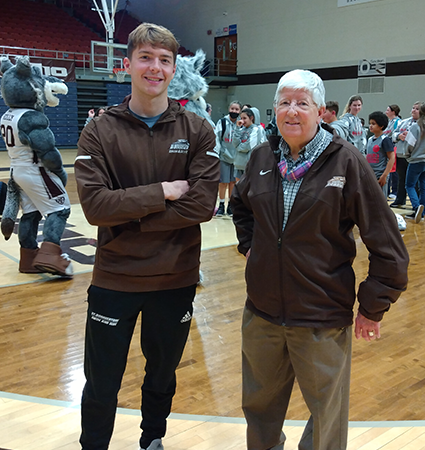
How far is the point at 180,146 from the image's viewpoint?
6.50 feet

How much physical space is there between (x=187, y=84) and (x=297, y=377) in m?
2.70

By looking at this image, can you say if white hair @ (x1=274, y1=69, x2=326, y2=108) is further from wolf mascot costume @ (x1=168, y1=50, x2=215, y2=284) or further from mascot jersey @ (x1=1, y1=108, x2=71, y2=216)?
mascot jersey @ (x1=1, y1=108, x2=71, y2=216)

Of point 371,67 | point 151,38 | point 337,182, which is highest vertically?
point 371,67

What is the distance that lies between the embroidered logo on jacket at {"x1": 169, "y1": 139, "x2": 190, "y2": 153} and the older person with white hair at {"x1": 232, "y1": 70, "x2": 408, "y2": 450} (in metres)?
0.29

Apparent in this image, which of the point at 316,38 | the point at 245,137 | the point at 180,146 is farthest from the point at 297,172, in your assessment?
the point at 316,38

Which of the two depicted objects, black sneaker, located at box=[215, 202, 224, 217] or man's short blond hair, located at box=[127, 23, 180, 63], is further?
black sneaker, located at box=[215, 202, 224, 217]

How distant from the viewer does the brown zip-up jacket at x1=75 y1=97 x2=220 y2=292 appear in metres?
1.88

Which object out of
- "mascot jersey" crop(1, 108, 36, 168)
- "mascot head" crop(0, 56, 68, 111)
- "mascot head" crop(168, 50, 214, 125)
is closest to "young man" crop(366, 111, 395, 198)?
"mascot head" crop(168, 50, 214, 125)

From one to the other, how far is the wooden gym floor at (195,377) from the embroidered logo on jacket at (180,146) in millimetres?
1305

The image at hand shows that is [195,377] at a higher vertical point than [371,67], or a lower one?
lower

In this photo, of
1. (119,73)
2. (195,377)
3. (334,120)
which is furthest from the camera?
(119,73)

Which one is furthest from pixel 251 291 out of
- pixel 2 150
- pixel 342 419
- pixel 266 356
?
pixel 2 150

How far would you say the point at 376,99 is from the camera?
16078 millimetres

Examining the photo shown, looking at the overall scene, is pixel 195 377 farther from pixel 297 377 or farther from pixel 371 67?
pixel 371 67
